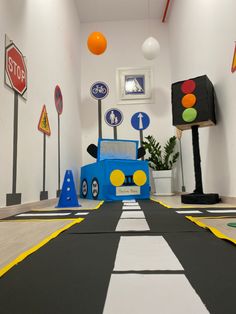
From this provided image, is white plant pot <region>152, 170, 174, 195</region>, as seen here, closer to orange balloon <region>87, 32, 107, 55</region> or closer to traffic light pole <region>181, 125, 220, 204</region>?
traffic light pole <region>181, 125, 220, 204</region>

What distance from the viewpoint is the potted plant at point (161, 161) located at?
320 cm

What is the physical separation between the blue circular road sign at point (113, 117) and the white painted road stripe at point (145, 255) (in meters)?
3.04

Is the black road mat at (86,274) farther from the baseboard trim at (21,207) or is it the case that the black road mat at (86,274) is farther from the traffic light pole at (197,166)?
the traffic light pole at (197,166)

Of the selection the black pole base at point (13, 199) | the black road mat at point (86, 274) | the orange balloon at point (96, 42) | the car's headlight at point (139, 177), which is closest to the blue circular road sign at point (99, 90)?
the orange balloon at point (96, 42)

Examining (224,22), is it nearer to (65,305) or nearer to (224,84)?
(224,84)

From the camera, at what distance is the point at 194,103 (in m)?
2.06

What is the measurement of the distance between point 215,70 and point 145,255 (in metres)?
1.98

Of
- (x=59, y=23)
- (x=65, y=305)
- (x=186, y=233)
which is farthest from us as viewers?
(x=59, y=23)

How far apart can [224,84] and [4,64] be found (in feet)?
4.88

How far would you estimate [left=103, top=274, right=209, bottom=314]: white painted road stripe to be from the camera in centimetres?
32

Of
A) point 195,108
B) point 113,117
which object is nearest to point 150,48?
point 113,117

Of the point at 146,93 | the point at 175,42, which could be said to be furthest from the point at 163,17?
the point at 146,93

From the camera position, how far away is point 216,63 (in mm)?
2156

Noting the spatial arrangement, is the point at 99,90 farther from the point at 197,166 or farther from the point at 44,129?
the point at 197,166
